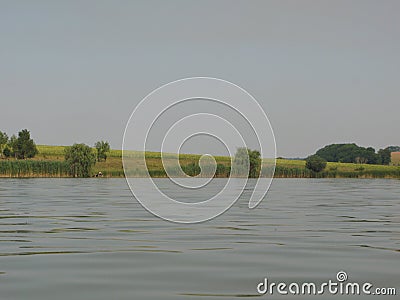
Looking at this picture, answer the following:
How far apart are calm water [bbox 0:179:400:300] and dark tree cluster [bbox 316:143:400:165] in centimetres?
14856

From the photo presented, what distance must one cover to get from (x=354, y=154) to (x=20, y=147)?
9608cm

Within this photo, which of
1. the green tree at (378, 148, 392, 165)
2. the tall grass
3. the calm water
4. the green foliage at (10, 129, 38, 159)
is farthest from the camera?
the green tree at (378, 148, 392, 165)

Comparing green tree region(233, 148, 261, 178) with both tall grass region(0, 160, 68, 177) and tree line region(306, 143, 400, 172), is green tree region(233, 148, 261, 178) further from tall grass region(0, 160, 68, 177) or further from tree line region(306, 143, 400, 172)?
tree line region(306, 143, 400, 172)

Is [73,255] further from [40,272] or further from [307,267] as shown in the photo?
[307,267]

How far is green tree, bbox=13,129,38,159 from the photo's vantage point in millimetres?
107812

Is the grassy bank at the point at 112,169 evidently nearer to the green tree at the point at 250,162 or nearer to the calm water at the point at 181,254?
the green tree at the point at 250,162

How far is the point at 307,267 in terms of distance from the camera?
10.4 metres

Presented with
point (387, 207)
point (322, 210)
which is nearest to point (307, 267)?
point (322, 210)

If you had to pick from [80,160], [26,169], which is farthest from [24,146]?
[26,169]

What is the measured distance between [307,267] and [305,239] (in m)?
3.71

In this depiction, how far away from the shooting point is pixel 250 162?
8856cm

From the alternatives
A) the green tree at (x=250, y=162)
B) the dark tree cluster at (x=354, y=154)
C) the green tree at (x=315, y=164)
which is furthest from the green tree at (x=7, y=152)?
the dark tree cluster at (x=354, y=154)

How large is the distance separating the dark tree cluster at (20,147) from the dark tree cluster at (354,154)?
291 ft

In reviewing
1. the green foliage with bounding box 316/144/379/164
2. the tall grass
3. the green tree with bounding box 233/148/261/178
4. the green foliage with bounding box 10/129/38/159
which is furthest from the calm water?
the green foliage with bounding box 316/144/379/164
